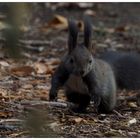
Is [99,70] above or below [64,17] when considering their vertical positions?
below

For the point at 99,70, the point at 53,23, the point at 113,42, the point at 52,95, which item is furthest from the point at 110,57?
the point at 53,23

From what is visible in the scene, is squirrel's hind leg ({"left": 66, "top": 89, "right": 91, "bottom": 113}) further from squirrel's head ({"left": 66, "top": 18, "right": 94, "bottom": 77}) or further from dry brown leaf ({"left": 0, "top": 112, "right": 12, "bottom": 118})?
dry brown leaf ({"left": 0, "top": 112, "right": 12, "bottom": 118})

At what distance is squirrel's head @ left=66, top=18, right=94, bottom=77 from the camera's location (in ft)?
12.2

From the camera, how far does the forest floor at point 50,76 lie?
10.0 feet

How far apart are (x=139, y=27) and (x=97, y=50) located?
164cm

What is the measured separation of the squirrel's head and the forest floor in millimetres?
332

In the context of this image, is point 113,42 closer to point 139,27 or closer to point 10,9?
point 139,27

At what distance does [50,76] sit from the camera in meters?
5.29

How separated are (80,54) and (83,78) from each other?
0.21 metres

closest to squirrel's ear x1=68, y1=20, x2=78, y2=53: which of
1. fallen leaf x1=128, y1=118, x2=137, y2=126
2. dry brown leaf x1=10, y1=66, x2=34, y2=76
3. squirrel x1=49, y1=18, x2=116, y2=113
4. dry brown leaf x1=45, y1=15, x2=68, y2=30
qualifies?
squirrel x1=49, y1=18, x2=116, y2=113

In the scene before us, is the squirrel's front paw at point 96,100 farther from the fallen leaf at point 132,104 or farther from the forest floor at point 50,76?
the fallen leaf at point 132,104

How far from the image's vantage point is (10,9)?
2.93ft

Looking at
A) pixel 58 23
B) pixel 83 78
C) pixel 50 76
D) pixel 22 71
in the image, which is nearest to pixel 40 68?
pixel 50 76

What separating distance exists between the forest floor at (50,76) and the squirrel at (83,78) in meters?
0.10
